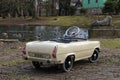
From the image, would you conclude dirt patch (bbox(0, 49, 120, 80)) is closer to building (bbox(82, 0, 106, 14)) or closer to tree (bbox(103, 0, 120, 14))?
tree (bbox(103, 0, 120, 14))

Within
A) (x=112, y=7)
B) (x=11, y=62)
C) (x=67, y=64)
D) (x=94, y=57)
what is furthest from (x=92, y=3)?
(x=67, y=64)

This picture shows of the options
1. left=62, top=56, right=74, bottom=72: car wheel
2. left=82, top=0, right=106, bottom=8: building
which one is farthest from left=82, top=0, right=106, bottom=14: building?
left=62, top=56, right=74, bottom=72: car wheel

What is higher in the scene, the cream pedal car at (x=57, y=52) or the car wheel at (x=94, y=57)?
the cream pedal car at (x=57, y=52)

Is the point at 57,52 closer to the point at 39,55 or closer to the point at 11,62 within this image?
the point at 39,55

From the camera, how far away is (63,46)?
10.5 m

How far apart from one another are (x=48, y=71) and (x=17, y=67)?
1.22m

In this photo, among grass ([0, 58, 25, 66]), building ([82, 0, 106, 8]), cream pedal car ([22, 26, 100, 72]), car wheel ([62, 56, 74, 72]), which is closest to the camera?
cream pedal car ([22, 26, 100, 72])

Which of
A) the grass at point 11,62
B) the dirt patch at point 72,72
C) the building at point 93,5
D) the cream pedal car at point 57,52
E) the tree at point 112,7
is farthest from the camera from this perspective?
the building at point 93,5

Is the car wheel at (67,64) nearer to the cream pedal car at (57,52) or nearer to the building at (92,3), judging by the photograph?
the cream pedal car at (57,52)

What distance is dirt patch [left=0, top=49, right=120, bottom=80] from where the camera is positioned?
32.8 ft

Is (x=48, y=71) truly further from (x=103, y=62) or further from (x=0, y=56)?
(x=0, y=56)

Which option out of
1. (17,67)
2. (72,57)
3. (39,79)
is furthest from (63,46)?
(17,67)

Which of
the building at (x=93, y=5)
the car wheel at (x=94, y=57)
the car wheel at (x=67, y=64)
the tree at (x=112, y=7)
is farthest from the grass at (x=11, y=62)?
the building at (x=93, y=5)

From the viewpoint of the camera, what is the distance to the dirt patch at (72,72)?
999cm
